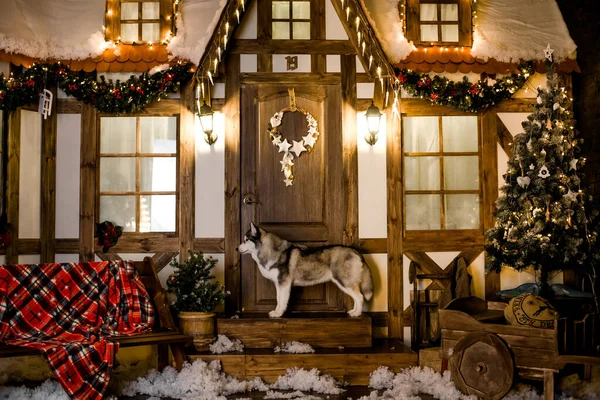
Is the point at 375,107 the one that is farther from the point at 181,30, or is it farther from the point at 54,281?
the point at 54,281

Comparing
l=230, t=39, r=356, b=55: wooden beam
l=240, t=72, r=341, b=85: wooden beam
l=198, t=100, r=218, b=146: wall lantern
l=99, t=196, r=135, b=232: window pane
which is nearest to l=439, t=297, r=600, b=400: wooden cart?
l=240, t=72, r=341, b=85: wooden beam

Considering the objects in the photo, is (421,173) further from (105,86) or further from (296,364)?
(105,86)

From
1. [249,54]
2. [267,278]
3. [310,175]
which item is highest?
[249,54]

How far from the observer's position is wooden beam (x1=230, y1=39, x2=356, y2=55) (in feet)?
25.0

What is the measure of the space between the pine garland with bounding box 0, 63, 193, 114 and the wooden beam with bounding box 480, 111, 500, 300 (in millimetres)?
3387

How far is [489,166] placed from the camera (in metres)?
7.63

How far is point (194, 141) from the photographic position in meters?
7.55

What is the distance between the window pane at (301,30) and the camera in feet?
25.2

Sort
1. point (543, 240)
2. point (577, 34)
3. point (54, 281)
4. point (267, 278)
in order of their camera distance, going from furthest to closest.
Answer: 1. point (577, 34)
2. point (267, 278)
3. point (543, 240)
4. point (54, 281)

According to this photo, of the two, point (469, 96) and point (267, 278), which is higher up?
point (469, 96)

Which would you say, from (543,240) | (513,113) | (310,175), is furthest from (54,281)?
(513,113)

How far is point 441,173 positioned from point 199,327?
3150 mm

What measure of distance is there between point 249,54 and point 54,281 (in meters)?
3.26

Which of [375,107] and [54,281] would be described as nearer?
[54,281]
